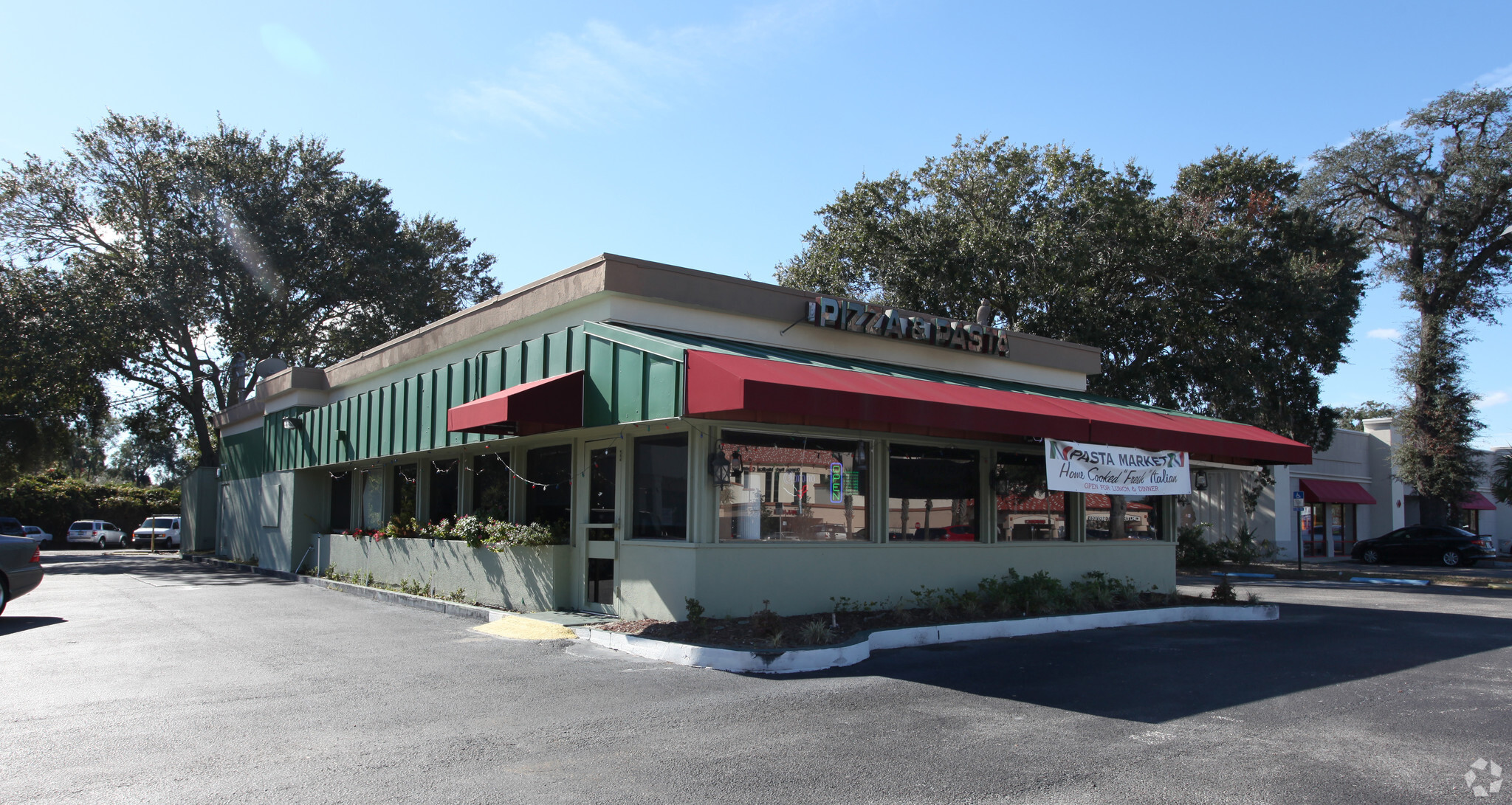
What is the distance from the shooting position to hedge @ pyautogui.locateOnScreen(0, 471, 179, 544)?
45531mm

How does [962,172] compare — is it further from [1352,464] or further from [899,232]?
[1352,464]

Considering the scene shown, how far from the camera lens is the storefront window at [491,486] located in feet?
49.7

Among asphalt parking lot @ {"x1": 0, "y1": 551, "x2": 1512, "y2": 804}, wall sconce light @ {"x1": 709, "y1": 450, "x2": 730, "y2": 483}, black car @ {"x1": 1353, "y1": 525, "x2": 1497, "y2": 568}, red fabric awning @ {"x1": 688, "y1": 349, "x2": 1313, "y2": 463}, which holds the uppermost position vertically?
red fabric awning @ {"x1": 688, "y1": 349, "x2": 1313, "y2": 463}

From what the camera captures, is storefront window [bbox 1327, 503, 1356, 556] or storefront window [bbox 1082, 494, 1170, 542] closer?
storefront window [bbox 1082, 494, 1170, 542]

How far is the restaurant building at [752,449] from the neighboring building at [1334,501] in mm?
19589

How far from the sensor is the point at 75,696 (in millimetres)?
7934

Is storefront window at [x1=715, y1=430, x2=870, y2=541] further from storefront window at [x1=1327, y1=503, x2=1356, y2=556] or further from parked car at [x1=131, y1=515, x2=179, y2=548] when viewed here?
parked car at [x1=131, y1=515, x2=179, y2=548]

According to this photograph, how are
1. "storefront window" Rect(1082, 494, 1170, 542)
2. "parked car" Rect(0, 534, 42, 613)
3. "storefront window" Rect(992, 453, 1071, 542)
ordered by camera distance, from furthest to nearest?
"storefront window" Rect(1082, 494, 1170, 542) < "storefront window" Rect(992, 453, 1071, 542) < "parked car" Rect(0, 534, 42, 613)

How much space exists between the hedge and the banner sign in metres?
50.5

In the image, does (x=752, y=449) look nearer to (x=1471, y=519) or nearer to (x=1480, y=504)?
(x=1480, y=504)

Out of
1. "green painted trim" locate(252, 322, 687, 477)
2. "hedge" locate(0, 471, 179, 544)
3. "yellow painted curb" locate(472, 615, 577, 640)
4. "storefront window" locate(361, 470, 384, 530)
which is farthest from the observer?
"hedge" locate(0, 471, 179, 544)

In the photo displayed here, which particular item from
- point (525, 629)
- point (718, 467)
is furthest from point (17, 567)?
point (718, 467)

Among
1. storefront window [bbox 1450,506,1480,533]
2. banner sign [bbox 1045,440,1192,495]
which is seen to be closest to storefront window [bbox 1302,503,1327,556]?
storefront window [bbox 1450,506,1480,533]

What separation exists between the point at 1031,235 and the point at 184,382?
3662cm
